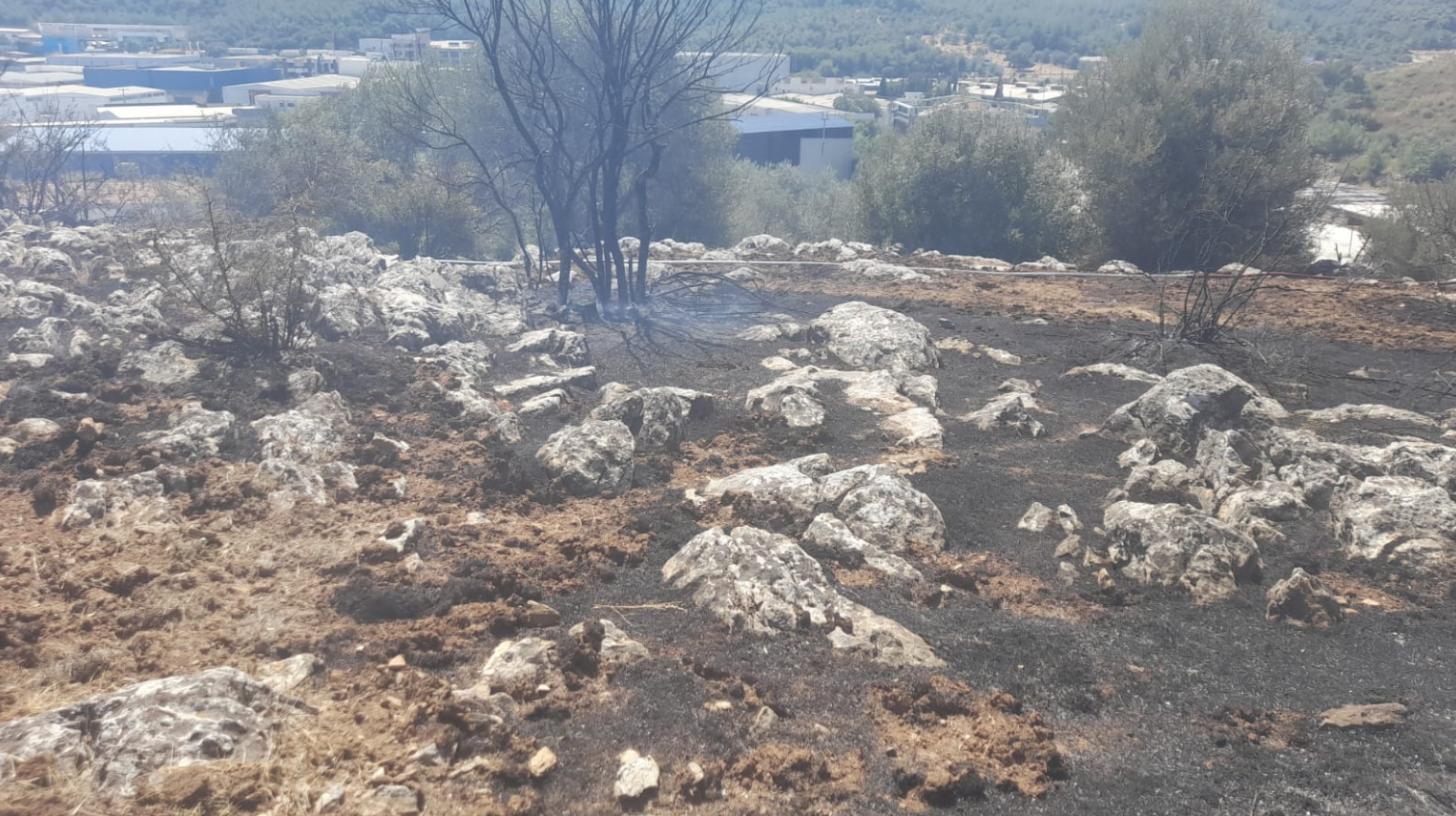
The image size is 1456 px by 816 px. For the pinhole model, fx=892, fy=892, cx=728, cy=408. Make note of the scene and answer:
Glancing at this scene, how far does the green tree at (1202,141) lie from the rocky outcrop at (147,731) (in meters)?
15.7

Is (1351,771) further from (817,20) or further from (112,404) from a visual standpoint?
(817,20)

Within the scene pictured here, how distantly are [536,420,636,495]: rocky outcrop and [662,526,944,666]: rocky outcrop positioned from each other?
50.8 inches

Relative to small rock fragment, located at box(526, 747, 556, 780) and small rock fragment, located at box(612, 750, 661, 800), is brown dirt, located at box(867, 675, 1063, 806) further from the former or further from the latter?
small rock fragment, located at box(526, 747, 556, 780)

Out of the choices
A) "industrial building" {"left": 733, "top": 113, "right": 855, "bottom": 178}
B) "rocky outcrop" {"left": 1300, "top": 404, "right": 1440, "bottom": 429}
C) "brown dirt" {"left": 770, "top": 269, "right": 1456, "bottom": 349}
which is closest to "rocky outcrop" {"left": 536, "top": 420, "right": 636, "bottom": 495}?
"rocky outcrop" {"left": 1300, "top": 404, "right": 1440, "bottom": 429}

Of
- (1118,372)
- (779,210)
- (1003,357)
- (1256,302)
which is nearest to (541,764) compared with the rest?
(1118,372)

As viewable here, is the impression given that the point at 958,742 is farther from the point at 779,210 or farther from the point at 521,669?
the point at 779,210

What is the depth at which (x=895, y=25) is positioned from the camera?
341ft

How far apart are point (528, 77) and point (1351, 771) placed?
1172cm

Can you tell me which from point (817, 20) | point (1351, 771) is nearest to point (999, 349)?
point (1351, 771)

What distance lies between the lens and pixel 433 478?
6121mm

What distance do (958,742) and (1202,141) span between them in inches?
641

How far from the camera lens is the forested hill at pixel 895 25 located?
222 feet

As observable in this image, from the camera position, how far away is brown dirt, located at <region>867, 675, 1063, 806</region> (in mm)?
3088

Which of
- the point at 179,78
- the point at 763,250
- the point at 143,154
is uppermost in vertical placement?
the point at 179,78
